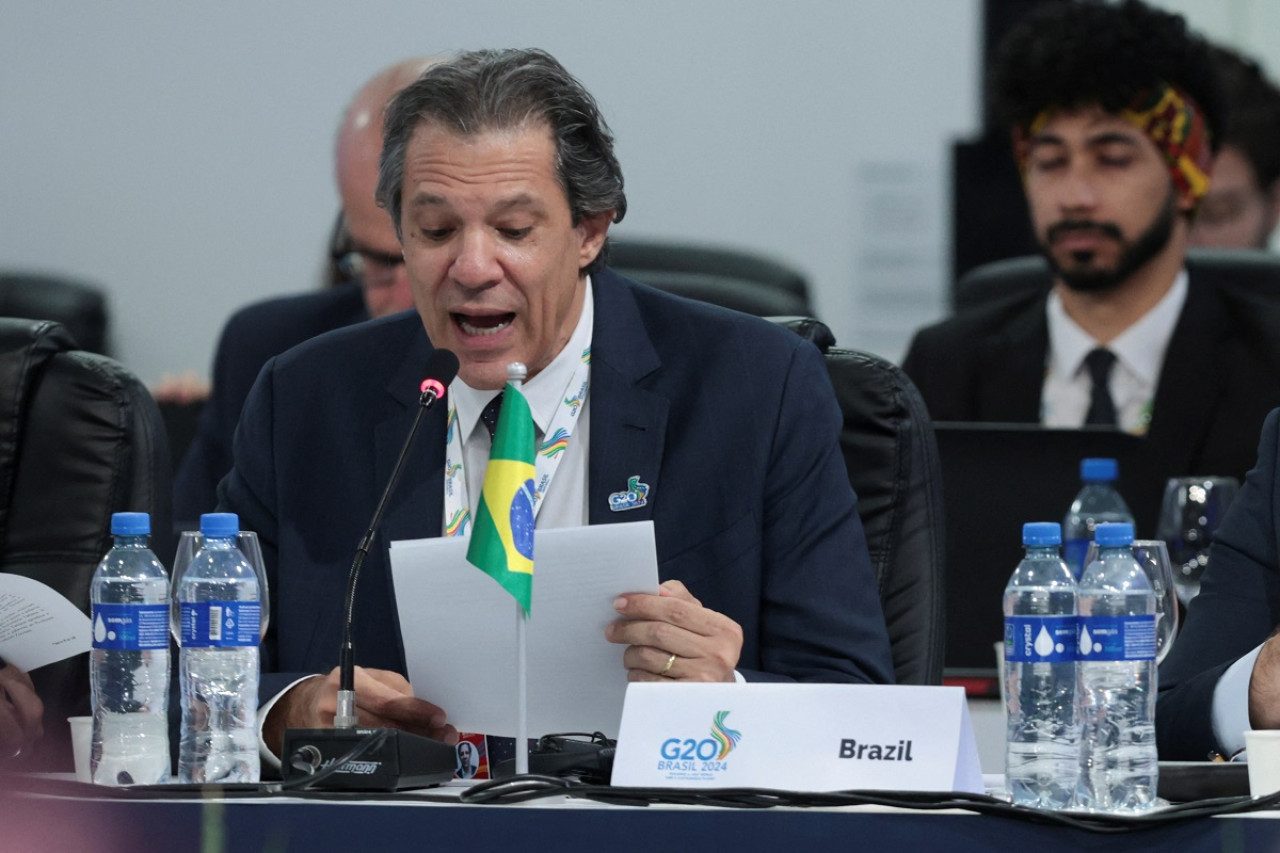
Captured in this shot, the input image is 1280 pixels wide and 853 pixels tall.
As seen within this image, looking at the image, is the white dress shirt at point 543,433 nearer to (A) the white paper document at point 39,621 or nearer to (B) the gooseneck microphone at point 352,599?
(B) the gooseneck microphone at point 352,599

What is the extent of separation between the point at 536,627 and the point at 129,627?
357 mm

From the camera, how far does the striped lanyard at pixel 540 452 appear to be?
2.11 metres

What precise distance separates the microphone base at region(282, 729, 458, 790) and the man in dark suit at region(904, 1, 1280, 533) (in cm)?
222

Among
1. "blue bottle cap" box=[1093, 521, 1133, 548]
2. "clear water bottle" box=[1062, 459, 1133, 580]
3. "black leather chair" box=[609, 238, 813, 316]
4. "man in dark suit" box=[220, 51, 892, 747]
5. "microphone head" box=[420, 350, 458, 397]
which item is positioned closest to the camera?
"blue bottle cap" box=[1093, 521, 1133, 548]

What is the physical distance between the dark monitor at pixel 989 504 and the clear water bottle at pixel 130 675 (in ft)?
4.04

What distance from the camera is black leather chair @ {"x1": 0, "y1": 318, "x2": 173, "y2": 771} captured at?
223 cm

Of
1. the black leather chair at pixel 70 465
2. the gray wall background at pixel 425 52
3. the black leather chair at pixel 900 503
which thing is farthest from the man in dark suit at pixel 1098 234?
the black leather chair at pixel 70 465

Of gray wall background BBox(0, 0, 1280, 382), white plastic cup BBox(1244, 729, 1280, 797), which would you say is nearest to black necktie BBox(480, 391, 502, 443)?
white plastic cup BBox(1244, 729, 1280, 797)

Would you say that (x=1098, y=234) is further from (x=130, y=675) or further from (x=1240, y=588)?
(x=130, y=675)

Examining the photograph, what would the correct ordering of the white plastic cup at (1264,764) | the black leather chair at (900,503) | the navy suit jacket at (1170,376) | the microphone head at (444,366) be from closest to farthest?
1. the white plastic cup at (1264,764)
2. the microphone head at (444,366)
3. the black leather chair at (900,503)
4. the navy suit jacket at (1170,376)

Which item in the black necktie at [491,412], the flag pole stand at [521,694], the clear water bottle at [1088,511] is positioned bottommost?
the flag pole stand at [521,694]

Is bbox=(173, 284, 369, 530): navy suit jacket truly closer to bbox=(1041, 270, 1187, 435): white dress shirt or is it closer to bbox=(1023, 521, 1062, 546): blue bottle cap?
bbox=(1041, 270, 1187, 435): white dress shirt

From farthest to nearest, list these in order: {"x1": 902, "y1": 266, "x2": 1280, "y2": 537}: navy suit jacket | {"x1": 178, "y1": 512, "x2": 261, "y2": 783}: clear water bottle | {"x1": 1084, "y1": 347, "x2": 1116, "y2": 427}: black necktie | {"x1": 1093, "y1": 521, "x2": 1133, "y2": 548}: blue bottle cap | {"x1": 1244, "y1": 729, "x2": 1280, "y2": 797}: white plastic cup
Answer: {"x1": 1084, "y1": 347, "x2": 1116, "y2": 427}: black necktie → {"x1": 902, "y1": 266, "x2": 1280, "y2": 537}: navy suit jacket → {"x1": 178, "y1": 512, "x2": 261, "y2": 783}: clear water bottle → {"x1": 1093, "y1": 521, "x2": 1133, "y2": 548}: blue bottle cap → {"x1": 1244, "y1": 729, "x2": 1280, "y2": 797}: white plastic cup

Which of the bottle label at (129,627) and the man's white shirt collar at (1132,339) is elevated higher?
the man's white shirt collar at (1132,339)
